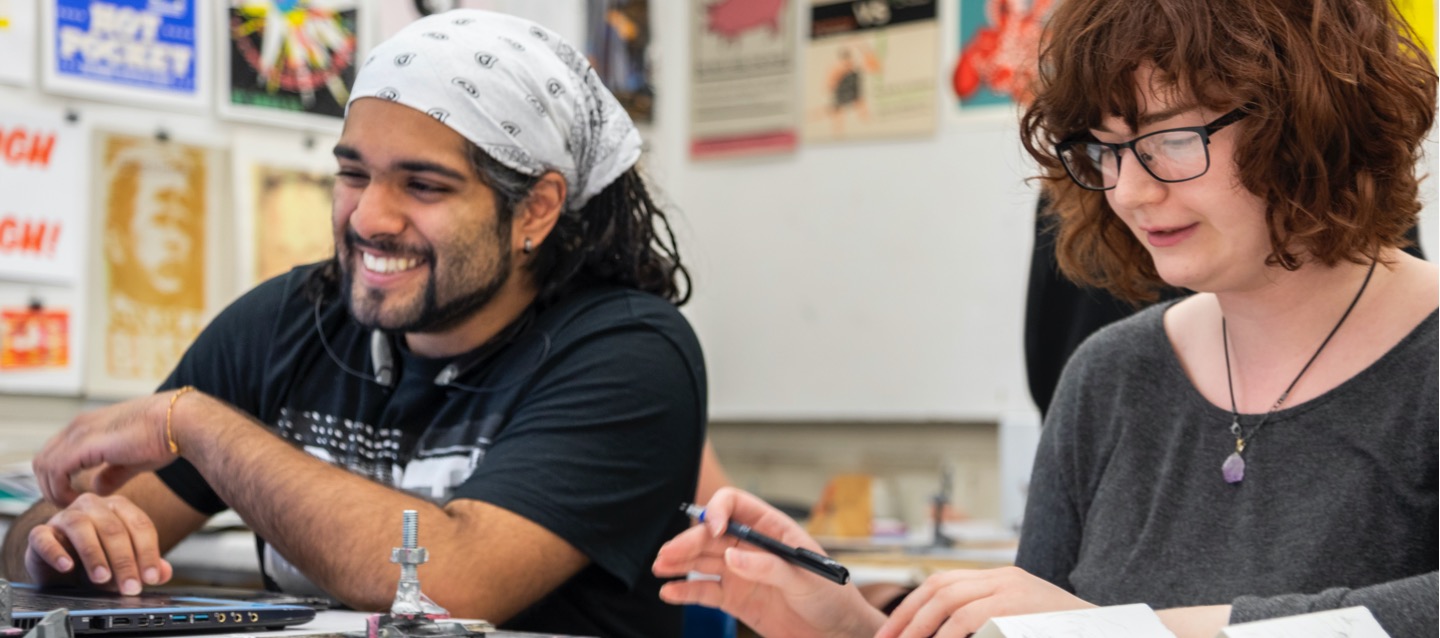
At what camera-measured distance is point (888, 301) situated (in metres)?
4.18

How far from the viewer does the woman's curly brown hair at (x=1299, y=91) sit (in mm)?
1196

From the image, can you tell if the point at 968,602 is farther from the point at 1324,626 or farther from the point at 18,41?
the point at 18,41

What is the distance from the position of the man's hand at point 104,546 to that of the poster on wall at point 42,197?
1338 millimetres

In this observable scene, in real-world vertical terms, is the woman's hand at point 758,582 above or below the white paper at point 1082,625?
below

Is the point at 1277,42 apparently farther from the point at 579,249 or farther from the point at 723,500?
the point at 579,249

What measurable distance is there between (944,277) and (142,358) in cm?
215

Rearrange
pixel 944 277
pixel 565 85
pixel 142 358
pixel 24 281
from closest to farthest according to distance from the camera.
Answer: pixel 565 85, pixel 24 281, pixel 142 358, pixel 944 277

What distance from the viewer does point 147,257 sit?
290cm

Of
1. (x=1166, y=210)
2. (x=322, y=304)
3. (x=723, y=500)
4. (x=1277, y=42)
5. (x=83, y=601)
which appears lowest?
(x=83, y=601)

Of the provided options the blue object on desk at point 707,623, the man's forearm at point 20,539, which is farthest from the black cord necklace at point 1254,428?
the man's forearm at point 20,539

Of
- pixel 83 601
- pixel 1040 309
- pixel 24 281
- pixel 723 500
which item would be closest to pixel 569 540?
pixel 723 500

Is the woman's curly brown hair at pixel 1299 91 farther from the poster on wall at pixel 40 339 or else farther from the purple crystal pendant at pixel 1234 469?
the poster on wall at pixel 40 339

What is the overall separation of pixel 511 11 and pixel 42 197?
1413 millimetres

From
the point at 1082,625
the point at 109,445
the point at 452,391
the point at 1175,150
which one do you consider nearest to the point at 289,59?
the point at 452,391
